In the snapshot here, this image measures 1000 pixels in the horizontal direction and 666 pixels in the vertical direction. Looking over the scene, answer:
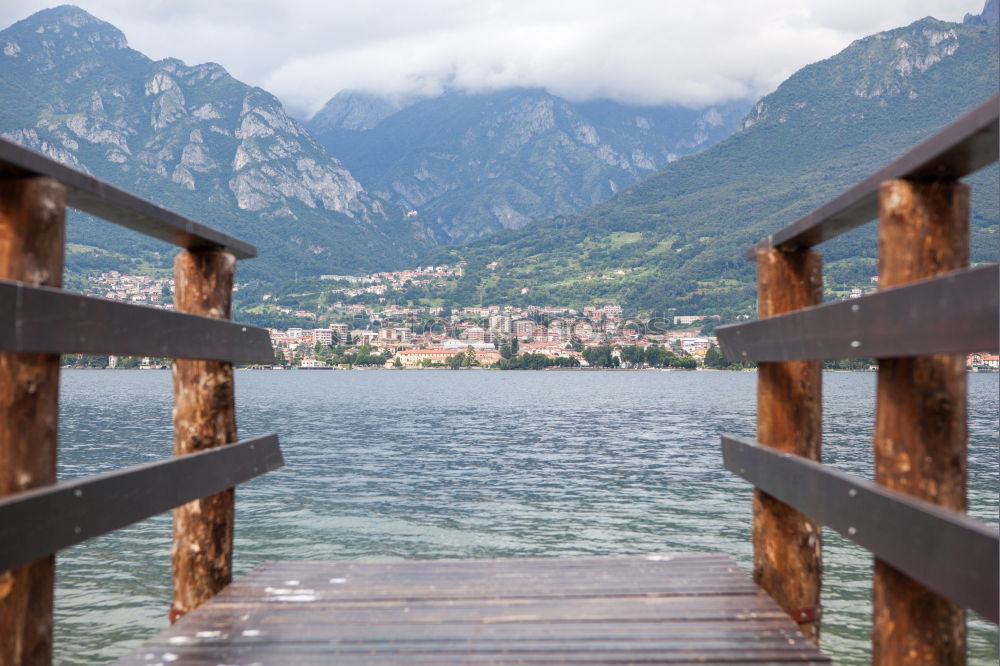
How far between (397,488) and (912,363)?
76.6 feet

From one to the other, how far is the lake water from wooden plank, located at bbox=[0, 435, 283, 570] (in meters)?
6.15

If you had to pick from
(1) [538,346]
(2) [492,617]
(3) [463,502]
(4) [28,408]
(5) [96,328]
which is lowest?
(3) [463,502]

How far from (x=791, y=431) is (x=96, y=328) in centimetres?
321

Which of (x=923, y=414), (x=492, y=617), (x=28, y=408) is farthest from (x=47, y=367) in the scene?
(x=923, y=414)

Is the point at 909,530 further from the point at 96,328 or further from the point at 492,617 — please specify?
the point at 96,328

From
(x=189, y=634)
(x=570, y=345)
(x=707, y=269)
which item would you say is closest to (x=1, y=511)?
(x=189, y=634)

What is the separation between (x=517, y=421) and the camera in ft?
181

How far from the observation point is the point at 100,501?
3.01m

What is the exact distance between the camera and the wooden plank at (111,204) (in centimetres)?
264

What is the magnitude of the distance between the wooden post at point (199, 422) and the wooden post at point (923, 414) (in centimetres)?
319

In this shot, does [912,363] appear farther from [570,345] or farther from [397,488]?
[570,345]

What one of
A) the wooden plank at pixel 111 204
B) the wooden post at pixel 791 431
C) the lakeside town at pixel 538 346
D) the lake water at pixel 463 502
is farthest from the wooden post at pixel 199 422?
the lakeside town at pixel 538 346

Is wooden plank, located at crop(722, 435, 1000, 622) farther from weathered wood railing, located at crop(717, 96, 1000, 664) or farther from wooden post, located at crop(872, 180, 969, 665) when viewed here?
wooden post, located at crop(872, 180, 969, 665)

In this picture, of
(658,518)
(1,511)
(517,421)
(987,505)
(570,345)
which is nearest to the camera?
(1,511)
